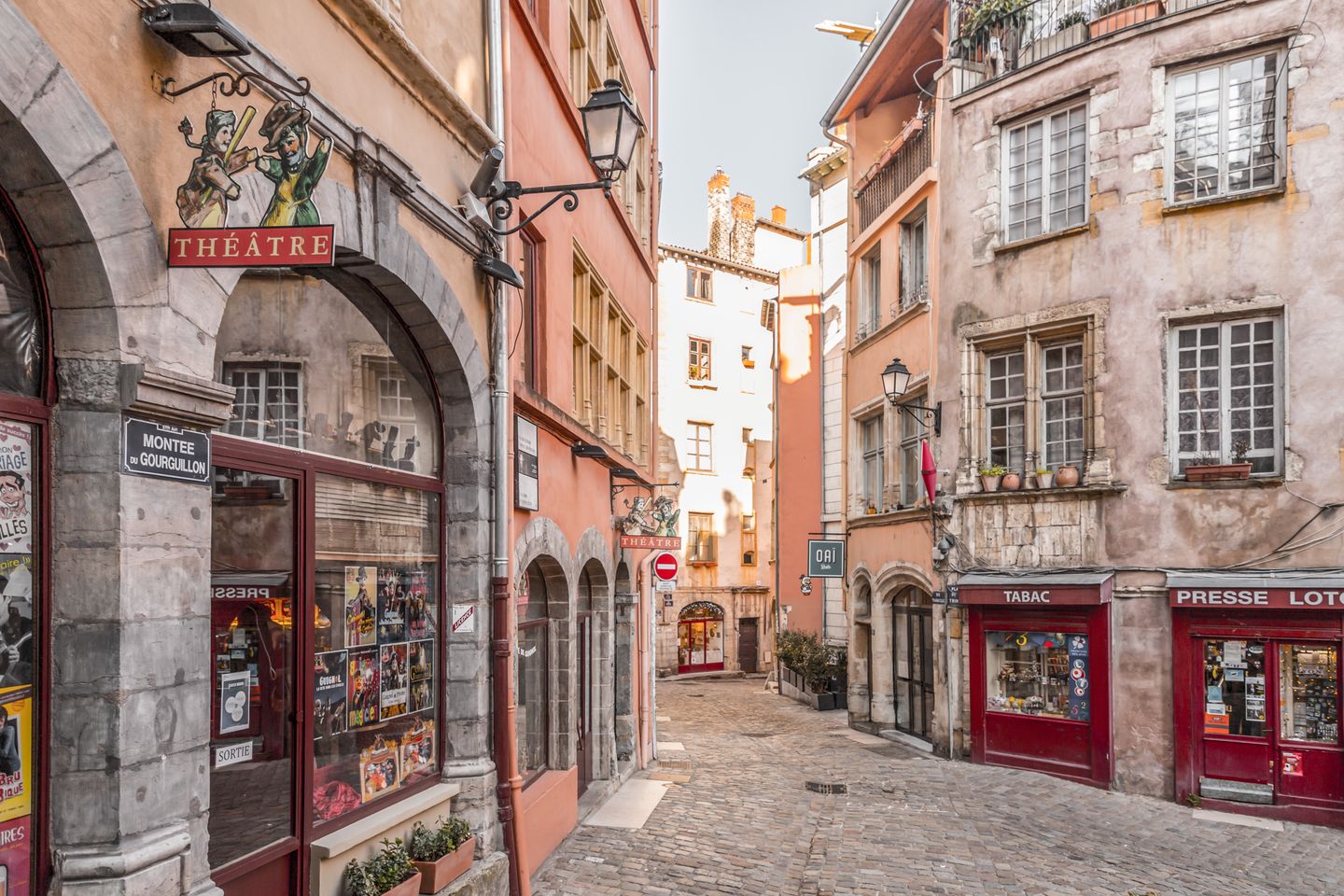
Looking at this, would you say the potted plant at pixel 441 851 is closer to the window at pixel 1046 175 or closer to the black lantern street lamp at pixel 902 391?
the black lantern street lamp at pixel 902 391

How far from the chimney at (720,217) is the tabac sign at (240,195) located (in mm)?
35142

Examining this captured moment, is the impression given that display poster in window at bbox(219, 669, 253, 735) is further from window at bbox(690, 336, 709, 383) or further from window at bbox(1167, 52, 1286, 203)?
window at bbox(690, 336, 709, 383)

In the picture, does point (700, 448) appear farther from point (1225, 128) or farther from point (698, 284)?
point (1225, 128)

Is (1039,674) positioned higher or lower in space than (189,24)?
lower

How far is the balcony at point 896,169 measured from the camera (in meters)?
16.0

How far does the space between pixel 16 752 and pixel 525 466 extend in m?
4.73

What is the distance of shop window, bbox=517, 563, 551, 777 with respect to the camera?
29.0 feet

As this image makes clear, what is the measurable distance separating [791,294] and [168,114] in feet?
89.7

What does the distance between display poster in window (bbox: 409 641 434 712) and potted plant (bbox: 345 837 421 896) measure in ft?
2.93

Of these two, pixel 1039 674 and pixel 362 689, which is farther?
pixel 1039 674

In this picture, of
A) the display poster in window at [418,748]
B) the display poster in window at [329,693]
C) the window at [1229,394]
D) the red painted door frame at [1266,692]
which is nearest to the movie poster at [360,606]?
the display poster in window at [329,693]

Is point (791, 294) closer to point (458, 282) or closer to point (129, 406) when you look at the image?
point (458, 282)

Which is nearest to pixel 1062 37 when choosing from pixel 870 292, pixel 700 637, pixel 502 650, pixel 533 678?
pixel 870 292

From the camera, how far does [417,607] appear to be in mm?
6613
